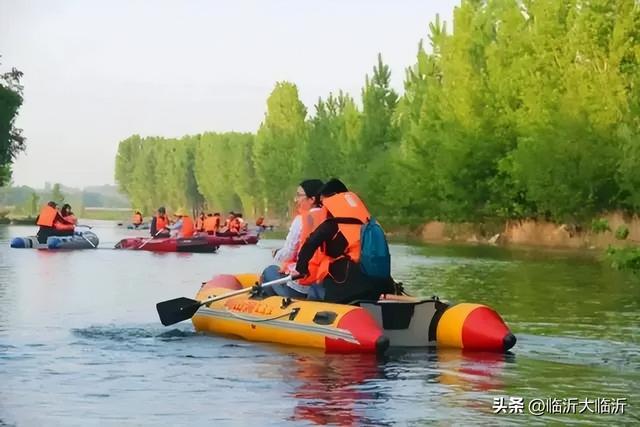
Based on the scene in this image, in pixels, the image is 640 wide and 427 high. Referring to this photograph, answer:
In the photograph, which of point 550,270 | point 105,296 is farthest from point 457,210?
point 105,296

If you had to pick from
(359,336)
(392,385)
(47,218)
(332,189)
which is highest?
(332,189)

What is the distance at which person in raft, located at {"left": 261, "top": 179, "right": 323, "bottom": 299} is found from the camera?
1503 cm

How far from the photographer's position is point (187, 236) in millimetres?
41344

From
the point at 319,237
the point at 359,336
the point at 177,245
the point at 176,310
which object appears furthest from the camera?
the point at 177,245

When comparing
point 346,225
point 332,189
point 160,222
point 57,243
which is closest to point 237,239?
point 160,222

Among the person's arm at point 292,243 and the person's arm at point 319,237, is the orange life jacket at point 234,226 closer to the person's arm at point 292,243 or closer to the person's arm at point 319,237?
the person's arm at point 292,243

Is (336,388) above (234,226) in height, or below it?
below

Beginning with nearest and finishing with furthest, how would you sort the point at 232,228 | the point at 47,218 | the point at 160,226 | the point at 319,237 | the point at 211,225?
the point at 319,237 → the point at 47,218 → the point at 160,226 → the point at 211,225 → the point at 232,228

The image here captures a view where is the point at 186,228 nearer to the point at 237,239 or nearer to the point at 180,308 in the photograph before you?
the point at 237,239

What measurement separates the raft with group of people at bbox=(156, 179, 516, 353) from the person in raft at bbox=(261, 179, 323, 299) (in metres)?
0.03

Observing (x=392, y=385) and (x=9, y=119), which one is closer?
(x=392, y=385)

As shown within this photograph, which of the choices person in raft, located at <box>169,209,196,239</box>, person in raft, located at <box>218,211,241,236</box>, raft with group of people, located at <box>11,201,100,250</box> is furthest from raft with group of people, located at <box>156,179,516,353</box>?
person in raft, located at <box>218,211,241,236</box>

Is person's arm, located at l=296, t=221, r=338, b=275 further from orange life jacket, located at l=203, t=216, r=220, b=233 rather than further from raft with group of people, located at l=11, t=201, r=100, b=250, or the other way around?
orange life jacket, located at l=203, t=216, r=220, b=233

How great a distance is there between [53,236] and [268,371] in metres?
27.9
